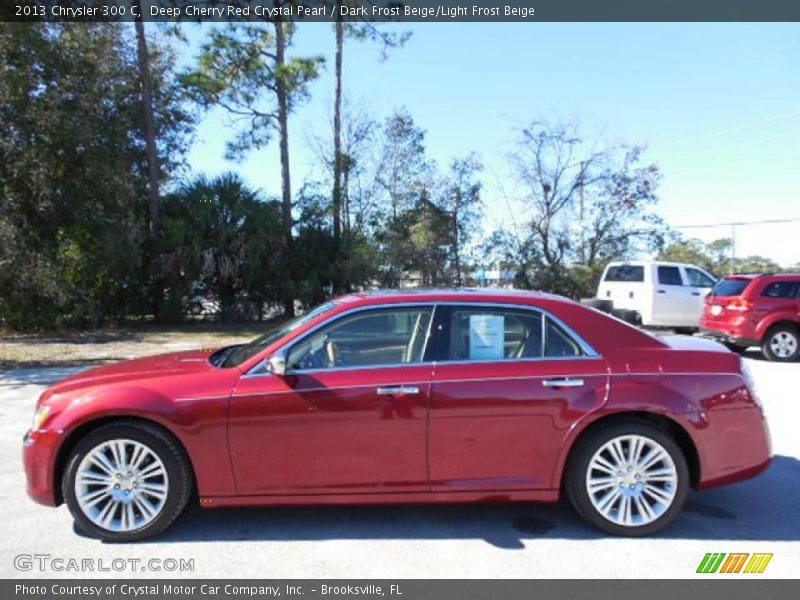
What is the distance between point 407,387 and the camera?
365 centimetres

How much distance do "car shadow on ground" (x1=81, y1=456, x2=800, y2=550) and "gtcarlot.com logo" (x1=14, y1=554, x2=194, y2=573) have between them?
9.9 inches

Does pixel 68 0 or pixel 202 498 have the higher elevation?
pixel 68 0

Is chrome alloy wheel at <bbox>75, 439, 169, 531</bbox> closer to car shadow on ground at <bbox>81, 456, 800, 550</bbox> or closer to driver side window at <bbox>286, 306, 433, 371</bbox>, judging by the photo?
car shadow on ground at <bbox>81, 456, 800, 550</bbox>

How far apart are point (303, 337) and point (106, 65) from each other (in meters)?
16.1

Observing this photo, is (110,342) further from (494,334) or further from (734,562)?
(734,562)

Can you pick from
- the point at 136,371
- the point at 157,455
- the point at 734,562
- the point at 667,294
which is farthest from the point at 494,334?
the point at 667,294

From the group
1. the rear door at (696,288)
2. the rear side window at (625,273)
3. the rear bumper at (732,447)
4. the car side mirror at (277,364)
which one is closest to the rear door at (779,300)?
the rear door at (696,288)

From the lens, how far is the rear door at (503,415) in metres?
3.64

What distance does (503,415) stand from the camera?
3.65 metres

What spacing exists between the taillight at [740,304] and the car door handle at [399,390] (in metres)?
9.63

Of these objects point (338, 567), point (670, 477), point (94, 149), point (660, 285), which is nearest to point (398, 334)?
point (338, 567)

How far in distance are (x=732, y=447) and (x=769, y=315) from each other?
8438 mm

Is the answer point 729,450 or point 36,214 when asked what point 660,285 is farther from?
point 36,214

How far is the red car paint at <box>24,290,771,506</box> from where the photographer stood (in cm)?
362
